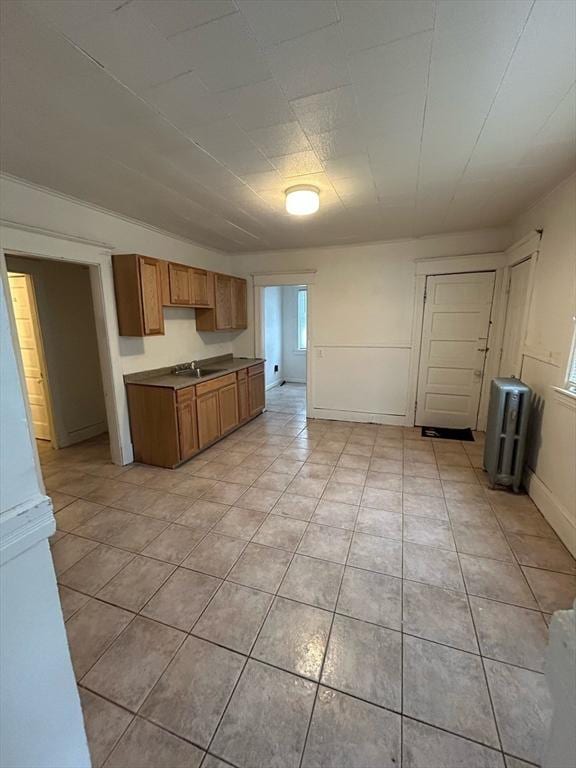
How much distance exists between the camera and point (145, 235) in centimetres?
361

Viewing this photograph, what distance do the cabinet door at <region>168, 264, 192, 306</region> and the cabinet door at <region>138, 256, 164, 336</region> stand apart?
194 mm

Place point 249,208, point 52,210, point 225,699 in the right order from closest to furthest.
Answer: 1. point 225,699
2. point 52,210
3. point 249,208

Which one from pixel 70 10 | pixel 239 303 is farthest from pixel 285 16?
pixel 239 303

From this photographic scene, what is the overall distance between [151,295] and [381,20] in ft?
9.22

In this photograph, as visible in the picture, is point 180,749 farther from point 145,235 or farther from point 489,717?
point 145,235

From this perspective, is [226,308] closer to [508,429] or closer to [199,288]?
[199,288]

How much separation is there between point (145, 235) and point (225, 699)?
13.0 feet

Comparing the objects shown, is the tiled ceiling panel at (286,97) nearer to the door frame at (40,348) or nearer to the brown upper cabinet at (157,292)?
the brown upper cabinet at (157,292)

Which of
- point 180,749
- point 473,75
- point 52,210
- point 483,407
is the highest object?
point 473,75

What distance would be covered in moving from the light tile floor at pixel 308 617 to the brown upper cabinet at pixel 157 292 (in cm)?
161

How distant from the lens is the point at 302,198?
8.47 feet

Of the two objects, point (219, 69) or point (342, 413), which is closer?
point (219, 69)

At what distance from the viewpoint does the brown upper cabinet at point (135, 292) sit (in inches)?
125

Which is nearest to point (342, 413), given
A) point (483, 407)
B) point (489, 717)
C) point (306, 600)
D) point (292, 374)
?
point (483, 407)
